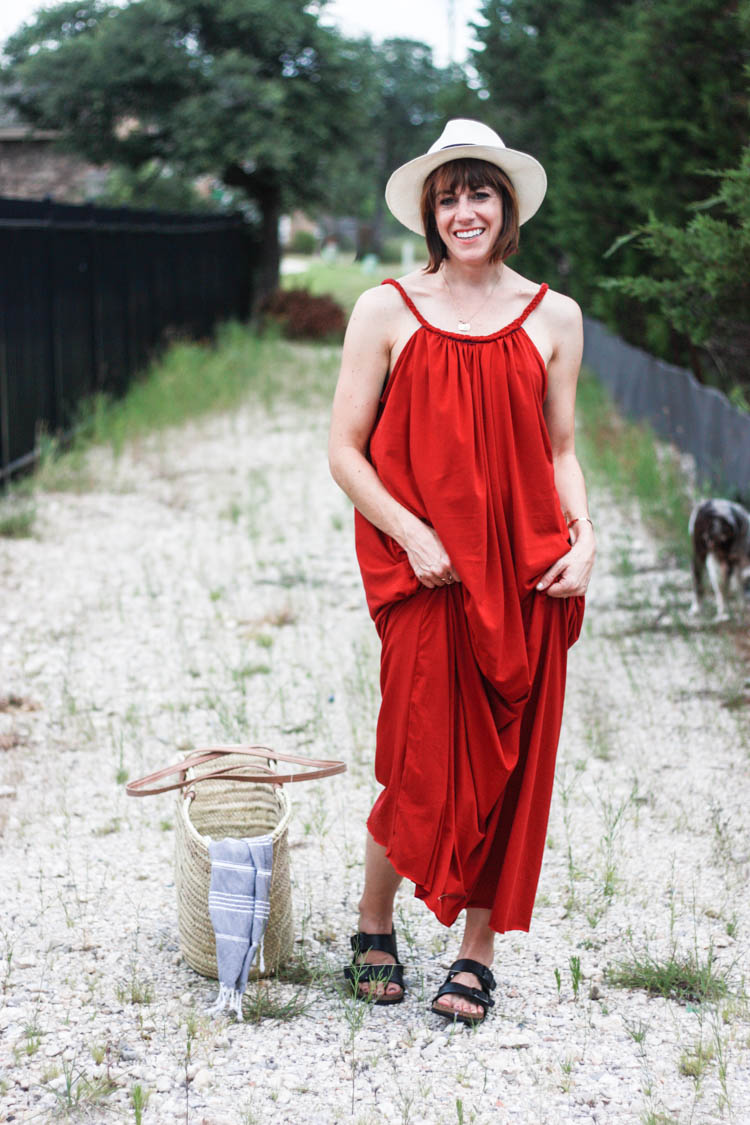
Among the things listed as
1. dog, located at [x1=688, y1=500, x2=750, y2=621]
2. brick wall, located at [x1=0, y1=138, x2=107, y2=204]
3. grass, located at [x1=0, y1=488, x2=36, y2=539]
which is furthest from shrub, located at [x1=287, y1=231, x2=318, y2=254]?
dog, located at [x1=688, y1=500, x2=750, y2=621]

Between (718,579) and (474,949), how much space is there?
3689mm

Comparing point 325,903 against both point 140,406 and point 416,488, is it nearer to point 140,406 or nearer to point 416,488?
point 416,488

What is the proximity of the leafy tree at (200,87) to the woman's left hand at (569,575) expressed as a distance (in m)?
19.5

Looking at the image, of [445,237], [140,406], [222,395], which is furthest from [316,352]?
[445,237]

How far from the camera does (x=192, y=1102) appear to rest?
292 cm

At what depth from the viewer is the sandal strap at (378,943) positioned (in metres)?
3.41

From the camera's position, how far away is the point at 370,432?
3135mm

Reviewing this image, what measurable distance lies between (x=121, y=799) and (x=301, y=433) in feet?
27.9

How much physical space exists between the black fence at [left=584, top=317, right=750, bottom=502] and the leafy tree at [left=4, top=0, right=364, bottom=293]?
8.96 m

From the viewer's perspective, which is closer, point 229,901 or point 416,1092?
point 416,1092

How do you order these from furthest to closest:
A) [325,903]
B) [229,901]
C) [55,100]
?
[55,100]
[325,903]
[229,901]

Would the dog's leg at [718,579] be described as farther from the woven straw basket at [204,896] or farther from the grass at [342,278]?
the grass at [342,278]

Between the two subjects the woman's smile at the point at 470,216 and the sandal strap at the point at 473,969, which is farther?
the sandal strap at the point at 473,969

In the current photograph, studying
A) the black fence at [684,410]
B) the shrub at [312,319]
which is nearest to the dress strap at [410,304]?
the black fence at [684,410]
